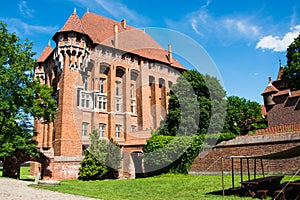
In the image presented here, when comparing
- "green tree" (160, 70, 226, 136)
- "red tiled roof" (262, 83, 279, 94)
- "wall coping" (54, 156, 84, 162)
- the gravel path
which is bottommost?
the gravel path

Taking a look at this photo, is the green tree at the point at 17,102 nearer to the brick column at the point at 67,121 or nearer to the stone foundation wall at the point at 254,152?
the brick column at the point at 67,121

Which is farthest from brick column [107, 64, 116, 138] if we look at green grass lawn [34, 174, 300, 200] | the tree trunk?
green grass lawn [34, 174, 300, 200]

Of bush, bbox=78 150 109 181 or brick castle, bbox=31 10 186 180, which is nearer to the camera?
bush, bbox=78 150 109 181

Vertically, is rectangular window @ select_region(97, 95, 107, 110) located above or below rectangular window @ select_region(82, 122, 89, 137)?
above

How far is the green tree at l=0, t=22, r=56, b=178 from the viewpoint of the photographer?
67.9ft

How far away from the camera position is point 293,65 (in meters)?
28.9

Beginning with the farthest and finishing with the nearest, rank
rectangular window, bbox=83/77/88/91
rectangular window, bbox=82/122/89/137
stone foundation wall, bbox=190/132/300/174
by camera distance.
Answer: rectangular window, bbox=83/77/88/91
rectangular window, bbox=82/122/89/137
stone foundation wall, bbox=190/132/300/174

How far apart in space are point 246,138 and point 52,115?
15.2m

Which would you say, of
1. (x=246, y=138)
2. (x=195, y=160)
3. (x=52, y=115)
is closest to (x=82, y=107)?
(x=52, y=115)

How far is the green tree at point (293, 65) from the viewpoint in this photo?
28.8m

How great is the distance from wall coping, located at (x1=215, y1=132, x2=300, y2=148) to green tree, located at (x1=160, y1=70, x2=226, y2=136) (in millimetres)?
7476

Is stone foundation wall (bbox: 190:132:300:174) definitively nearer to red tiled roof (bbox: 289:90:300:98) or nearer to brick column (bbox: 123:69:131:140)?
brick column (bbox: 123:69:131:140)

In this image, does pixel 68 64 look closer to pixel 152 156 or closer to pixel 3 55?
pixel 3 55

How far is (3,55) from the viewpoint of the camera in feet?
70.1
